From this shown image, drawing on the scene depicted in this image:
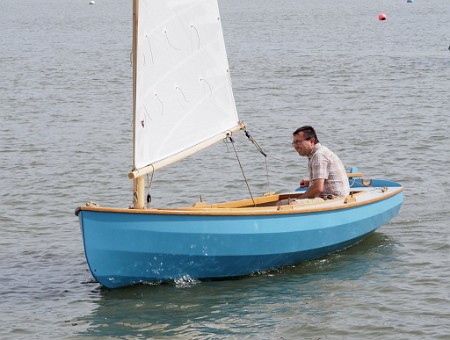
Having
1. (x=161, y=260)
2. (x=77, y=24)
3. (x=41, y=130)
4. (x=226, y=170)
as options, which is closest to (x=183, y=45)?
(x=161, y=260)

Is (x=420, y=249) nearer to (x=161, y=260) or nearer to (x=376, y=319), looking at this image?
(x=376, y=319)

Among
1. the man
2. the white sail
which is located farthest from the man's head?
the white sail

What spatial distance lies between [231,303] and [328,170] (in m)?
2.66

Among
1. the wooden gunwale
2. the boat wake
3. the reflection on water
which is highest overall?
the wooden gunwale

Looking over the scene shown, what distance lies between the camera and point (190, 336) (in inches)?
480

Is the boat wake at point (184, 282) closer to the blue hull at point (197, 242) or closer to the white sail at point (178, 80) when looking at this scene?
the blue hull at point (197, 242)

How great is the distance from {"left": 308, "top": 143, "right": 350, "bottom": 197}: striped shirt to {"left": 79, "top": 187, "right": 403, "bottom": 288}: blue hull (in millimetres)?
469

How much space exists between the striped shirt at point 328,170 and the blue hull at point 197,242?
469 millimetres

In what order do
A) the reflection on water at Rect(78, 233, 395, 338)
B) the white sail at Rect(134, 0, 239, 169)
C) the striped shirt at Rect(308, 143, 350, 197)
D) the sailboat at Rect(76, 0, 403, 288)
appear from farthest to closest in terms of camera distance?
the striped shirt at Rect(308, 143, 350, 197)
the white sail at Rect(134, 0, 239, 169)
the sailboat at Rect(76, 0, 403, 288)
the reflection on water at Rect(78, 233, 395, 338)

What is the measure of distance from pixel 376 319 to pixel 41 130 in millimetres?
16503

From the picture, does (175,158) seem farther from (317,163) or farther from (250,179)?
(250,179)

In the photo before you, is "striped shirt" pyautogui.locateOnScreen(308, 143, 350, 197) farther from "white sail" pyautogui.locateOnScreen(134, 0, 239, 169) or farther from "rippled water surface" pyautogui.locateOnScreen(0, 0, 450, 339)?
"white sail" pyautogui.locateOnScreen(134, 0, 239, 169)

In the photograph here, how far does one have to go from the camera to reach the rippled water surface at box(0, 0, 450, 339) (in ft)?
42.0

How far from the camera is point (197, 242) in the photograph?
13.1m
